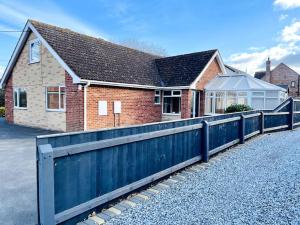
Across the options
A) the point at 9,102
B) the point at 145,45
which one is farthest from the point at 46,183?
the point at 145,45

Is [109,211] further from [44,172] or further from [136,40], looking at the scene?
[136,40]

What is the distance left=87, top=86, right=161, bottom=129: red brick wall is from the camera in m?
12.6

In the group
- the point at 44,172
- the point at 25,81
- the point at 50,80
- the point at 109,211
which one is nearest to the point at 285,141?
the point at 109,211

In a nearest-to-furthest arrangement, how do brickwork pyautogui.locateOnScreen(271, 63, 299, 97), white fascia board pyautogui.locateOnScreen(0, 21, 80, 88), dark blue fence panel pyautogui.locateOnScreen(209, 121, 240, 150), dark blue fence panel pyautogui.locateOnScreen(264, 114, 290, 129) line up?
dark blue fence panel pyautogui.locateOnScreen(209, 121, 240, 150) → dark blue fence panel pyautogui.locateOnScreen(264, 114, 290, 129) → white fascia board pyautogui.locateOnScreen(0, 21, 80, 88) → brickwork pyautogui.locateOnScreen(271, 63, 299, 97)

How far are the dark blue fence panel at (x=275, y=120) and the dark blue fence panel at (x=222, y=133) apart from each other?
12.4 feet

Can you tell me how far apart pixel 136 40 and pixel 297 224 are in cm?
4699

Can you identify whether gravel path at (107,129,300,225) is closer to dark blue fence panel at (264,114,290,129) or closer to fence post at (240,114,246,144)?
fence post at (240,114,246,144)

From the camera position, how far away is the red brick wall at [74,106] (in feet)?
39.9

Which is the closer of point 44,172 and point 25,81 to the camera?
point 44,172

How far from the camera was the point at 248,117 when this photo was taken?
31.9ft

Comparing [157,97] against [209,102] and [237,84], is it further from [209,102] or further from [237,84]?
[237,84]

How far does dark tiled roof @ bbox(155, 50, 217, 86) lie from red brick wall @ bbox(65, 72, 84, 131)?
24.8 ft

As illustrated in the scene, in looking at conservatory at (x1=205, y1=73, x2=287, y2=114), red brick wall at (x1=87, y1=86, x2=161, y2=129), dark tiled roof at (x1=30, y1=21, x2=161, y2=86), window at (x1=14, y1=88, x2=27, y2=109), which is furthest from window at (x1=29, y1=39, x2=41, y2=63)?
conservatory at (x1=205, y1=73, x2=287, y2=114)

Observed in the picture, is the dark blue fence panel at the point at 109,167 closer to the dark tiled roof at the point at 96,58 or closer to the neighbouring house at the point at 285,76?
the dark tiled roof at the point at 96,58
